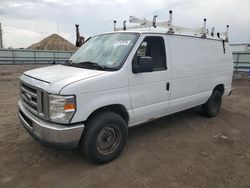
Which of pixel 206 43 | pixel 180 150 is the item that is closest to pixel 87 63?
pixel 180 150

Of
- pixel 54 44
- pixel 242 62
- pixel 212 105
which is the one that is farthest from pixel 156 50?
pixel 54 44

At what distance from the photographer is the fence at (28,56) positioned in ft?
74.1

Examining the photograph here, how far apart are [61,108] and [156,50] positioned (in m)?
2.20

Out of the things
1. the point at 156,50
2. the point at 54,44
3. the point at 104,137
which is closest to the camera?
the point at 104,137

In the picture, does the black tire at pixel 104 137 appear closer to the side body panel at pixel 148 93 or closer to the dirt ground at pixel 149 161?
the dirt ground at pixel 149 161

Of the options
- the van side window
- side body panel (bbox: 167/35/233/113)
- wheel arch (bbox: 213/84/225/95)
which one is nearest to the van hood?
the van side window

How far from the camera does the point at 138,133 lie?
4.95 meters

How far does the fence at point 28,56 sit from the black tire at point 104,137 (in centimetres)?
2042

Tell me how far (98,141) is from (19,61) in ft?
74.3

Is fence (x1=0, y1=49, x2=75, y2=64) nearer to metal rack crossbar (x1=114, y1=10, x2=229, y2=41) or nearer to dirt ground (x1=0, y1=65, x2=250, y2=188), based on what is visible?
metal rack crossbar (x1=114, y1=10, x2=229, y2=41)

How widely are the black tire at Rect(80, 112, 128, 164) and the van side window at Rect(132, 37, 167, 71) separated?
131cm

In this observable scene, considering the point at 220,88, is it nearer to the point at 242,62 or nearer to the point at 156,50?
the point at 156,50

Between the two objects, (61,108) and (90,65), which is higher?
(90,65)

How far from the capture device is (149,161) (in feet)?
12.3
